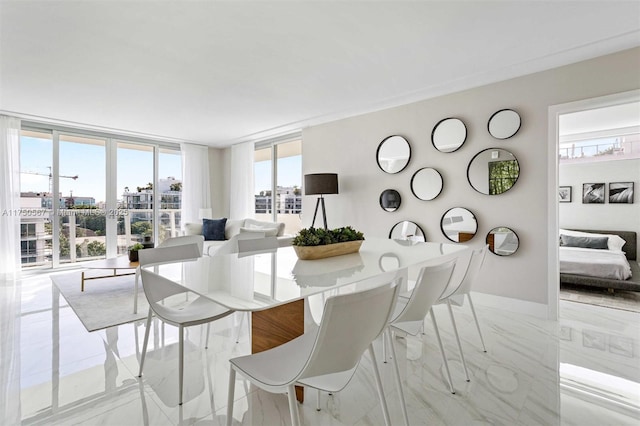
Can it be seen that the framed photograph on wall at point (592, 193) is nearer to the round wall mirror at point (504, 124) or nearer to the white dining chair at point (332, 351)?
the round wall mirror at point (504, 124)

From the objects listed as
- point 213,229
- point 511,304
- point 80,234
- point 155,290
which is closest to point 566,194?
point 511,304

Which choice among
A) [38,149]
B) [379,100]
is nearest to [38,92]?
[38,149]

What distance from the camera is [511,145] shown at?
3.30 m

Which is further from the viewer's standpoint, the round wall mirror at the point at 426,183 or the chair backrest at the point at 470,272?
the round wall mirror at the point at 426,183

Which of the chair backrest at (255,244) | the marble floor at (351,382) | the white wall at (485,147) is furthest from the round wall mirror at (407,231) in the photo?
the chair backrest at (255,244)

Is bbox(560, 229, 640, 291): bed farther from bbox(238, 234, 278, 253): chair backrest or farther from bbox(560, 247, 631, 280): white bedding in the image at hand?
bbox(238, 234, 278, 253): chair backrest

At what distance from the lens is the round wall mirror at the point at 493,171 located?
3.28 m

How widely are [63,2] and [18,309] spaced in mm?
3097

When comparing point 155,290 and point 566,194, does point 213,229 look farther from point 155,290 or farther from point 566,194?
point 566,194

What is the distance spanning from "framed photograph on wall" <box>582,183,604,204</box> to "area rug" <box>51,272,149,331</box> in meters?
7.36

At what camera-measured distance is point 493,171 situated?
133 inches

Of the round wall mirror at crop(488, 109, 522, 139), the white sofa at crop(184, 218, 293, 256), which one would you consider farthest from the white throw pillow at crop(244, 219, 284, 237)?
the round wall mirror at crop(488, 109, 522, 139)

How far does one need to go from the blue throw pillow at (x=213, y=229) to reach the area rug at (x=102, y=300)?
59.1 inches

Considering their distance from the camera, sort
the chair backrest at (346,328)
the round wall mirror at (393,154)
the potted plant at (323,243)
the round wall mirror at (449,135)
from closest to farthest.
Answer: the chair backrest at (346,328) < the potted plant at (323,243) < the round wall mirror at (449,135) < the round wall mirror at (393,154)
